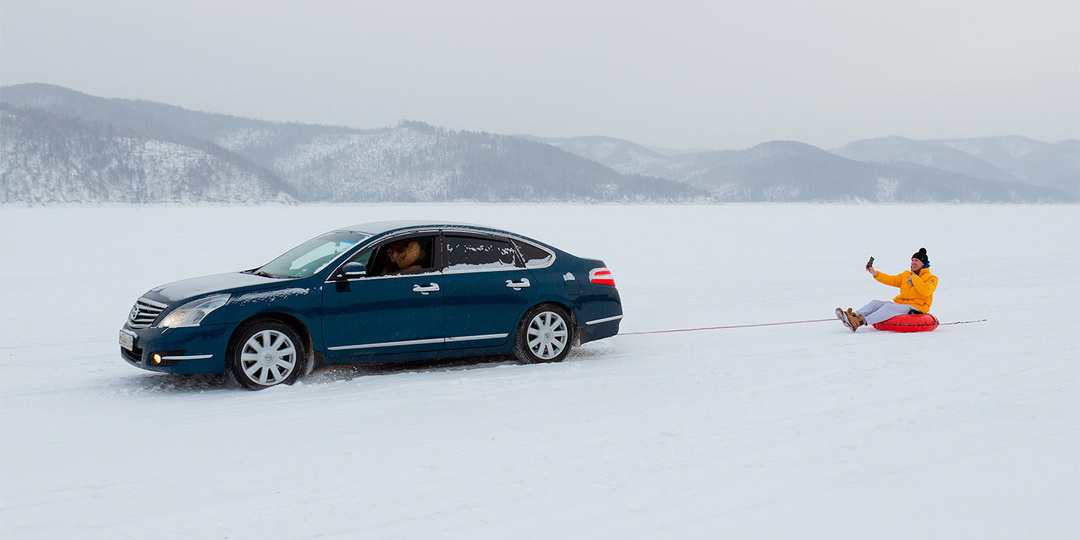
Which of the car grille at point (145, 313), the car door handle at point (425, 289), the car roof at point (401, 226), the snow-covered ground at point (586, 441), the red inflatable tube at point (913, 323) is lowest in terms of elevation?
the snow-covered ground at point (586, 441)

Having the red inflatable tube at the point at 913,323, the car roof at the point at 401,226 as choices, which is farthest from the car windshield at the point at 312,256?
the red inflatable tube at the point at 913,323

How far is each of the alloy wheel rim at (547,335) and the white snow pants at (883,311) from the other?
4126mm

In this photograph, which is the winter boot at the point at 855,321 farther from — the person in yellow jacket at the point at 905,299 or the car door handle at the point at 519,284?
the car door handle at the point at 519,284

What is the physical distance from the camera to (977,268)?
19.4 m

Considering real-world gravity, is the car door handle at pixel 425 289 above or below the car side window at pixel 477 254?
below

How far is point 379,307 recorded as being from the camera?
25.4 feet

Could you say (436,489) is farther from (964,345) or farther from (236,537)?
(964,345)

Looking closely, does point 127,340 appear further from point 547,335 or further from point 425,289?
point 547,335

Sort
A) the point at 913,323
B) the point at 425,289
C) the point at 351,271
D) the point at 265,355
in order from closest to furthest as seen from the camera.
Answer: the point at 265,355, the point at 351,271, the point at 425,289, the point at 913,323

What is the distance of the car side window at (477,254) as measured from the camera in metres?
8.28

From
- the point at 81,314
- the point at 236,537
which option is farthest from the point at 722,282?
the point at 236,537

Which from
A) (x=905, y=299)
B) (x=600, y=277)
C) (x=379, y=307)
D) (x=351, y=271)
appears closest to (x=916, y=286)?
(x=905, y=299)

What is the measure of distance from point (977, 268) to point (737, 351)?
12.6m

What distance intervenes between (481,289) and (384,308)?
971mm
